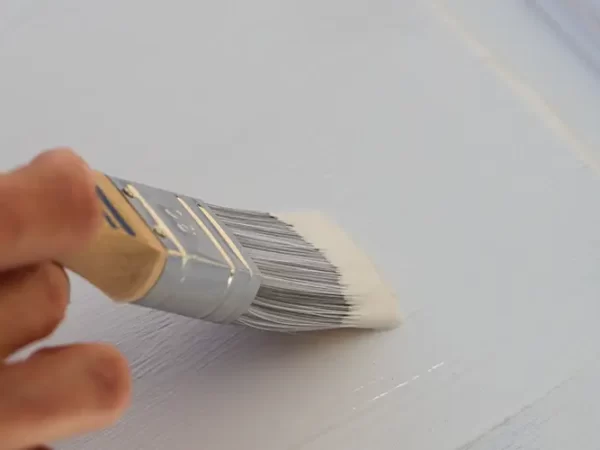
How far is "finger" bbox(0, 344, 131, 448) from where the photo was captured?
345 millimetres

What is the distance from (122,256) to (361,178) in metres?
0.37

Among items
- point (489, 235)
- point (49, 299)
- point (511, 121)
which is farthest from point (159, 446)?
point (511, 121)

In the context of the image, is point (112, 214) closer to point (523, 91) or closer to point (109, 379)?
point (109, 379)

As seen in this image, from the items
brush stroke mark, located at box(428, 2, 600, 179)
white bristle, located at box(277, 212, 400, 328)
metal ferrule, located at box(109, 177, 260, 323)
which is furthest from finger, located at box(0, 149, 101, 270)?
brush stroke mark, located at box(428, 2, 600, 179)

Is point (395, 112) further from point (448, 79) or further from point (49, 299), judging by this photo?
point (49, 299)

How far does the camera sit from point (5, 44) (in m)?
0.88

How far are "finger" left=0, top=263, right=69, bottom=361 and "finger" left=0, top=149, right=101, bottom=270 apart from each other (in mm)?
43

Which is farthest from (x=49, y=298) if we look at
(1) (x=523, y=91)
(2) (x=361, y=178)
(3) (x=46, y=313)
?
(1) (x=523, y=91)

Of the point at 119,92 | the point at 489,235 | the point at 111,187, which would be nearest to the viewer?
the point at 111,187

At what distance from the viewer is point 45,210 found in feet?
1.11

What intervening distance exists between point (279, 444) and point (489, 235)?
30 cm

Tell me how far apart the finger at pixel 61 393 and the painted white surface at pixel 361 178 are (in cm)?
23

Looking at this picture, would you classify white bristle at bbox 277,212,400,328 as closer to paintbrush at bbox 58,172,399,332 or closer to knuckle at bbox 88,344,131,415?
paintbrush at bbox 58,172,399,332

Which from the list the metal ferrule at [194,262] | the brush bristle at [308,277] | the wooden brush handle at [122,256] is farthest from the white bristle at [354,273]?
the wooden brush handle at [122,256]
